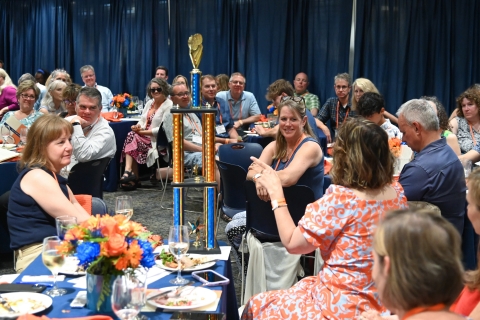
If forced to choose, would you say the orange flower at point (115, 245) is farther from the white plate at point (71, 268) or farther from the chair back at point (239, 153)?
the chair back at point (239, 153)

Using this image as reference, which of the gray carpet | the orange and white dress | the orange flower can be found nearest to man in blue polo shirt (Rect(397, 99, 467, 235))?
the orange and white dress

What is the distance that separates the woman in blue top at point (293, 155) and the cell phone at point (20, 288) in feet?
6.16

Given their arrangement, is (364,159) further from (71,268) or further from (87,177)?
(87,177)

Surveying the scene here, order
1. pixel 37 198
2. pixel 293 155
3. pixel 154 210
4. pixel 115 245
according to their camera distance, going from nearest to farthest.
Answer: pixel 115 245 → pixel 37 198 → pixel 293 155 → pixel 154 210

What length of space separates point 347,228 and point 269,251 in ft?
4.15

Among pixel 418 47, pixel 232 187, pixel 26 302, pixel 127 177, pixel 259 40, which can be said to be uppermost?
pixel 259 40

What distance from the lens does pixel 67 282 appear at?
7.55ft

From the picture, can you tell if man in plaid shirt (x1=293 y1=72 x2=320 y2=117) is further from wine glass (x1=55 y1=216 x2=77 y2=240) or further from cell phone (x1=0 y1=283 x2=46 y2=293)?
cell phone (x1=0 y1=283 x2=46 y2=293)

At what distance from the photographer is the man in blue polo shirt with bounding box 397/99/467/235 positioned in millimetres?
3414

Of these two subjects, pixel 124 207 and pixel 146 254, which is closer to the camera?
pixel 146 254

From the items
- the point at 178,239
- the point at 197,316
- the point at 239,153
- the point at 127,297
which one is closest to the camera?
the point at 127,297

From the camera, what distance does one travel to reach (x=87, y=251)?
1965mm

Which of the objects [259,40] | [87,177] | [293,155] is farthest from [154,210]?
[259,40]

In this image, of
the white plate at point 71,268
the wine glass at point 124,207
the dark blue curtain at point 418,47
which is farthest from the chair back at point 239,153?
the dark blue curtain at point 418,47
